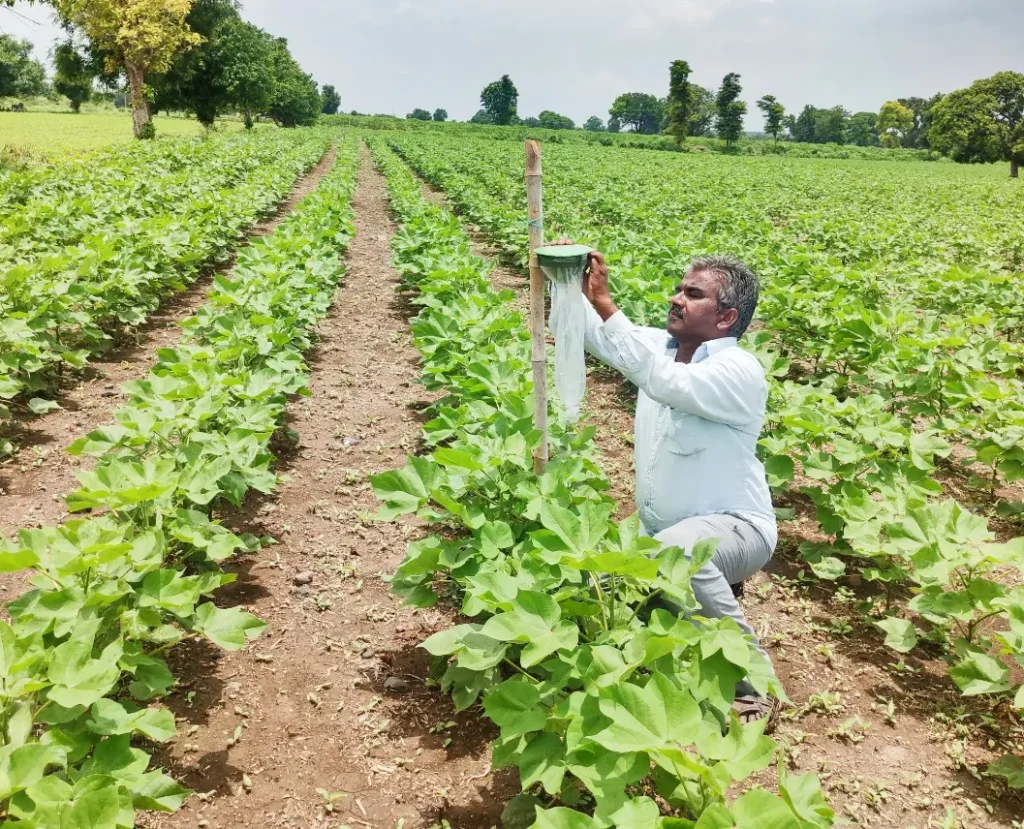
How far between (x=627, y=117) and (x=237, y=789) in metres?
154

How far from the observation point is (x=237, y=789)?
229cm

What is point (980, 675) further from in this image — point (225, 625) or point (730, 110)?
point (730, 110)

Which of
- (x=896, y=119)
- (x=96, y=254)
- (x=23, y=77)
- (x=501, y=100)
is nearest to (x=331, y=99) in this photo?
(x=501, y=100)

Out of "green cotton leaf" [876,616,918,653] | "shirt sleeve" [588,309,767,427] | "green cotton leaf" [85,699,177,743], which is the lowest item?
"green cotton leaf" [876,616,918,653]

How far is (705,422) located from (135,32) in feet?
109

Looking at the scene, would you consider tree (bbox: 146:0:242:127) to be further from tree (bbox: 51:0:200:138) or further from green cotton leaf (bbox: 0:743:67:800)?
green cotton leaf (bbox: 0:743:67:800)

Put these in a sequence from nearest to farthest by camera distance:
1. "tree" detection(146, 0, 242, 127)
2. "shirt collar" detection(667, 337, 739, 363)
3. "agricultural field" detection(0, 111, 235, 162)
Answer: "shirt collar" detection(667, 337, 739, 363) → "agricultural field" detection(0, 111, 235, 162) → "tree" detection(146, 0, 242, 127)

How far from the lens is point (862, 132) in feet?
389

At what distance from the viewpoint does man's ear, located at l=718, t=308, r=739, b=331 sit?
265 centimetres

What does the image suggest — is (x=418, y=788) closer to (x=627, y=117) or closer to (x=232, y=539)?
(x=232, y=539)

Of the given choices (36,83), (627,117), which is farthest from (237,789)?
(627,117)

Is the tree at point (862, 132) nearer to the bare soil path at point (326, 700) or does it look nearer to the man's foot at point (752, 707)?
the bare soil path at point (326, 700)

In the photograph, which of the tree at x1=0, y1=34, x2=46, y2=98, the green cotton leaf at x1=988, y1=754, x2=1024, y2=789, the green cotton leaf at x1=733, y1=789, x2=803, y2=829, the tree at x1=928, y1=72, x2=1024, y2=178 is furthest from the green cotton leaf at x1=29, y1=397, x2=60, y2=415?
the tree at x1=0, y1=34, x2=46, y2=98

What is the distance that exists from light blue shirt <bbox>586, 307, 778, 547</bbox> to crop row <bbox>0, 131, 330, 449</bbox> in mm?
3716
